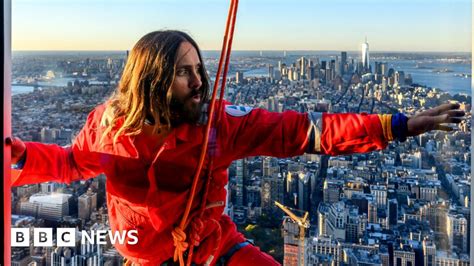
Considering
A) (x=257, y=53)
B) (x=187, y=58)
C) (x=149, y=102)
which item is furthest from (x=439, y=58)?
(x=149, y=102)

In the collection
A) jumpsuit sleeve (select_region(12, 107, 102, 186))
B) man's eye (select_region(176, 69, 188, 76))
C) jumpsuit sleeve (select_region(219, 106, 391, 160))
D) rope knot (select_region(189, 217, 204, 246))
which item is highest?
man's eye (select_region(176, 69, 188, 76))

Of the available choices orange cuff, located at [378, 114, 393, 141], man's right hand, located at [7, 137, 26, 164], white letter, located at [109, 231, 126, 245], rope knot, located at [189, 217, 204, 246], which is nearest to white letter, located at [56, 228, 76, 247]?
white letter, located at [109, 231, 126, 245]

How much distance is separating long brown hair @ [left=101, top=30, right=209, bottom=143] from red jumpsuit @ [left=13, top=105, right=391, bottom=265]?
4 cm

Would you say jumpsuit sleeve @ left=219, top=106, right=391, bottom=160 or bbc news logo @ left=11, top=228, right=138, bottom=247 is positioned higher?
jumpsuit sleeve @ left=219, top=106, right=391, bottom=160

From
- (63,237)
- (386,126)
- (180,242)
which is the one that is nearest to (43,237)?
(63,237)

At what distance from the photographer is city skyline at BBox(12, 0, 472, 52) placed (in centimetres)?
139

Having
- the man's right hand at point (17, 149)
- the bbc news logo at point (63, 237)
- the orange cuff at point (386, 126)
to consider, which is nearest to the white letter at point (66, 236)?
the bbc news logo at point (63, 237)

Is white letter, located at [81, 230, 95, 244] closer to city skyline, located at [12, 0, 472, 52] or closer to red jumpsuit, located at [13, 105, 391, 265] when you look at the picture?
red jumpsuit, located at [13, 105, 391, 265]

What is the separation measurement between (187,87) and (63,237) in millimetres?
545

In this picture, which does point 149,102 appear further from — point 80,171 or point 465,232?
point 465,232

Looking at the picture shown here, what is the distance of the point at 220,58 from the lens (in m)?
1.43

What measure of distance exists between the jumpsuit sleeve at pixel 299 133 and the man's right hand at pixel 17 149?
550 millimetres

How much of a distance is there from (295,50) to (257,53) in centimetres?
10

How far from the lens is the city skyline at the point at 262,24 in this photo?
54.6 inches
